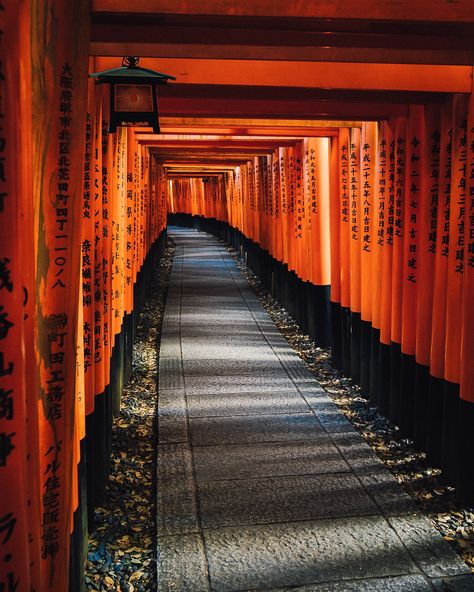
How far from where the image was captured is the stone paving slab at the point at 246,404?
306 inches

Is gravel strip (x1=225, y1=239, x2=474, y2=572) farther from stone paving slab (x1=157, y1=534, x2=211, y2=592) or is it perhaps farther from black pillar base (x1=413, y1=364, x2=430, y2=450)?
stone paving slab (x1=157, y1=534, x2=211, y2=592)

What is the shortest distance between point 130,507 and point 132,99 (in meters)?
3.27

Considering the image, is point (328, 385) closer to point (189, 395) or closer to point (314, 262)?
point (189, 395)

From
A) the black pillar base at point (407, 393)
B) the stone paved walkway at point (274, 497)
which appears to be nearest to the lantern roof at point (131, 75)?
the stone paved walkway at point (274, 497)

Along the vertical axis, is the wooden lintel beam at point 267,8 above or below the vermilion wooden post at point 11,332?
above

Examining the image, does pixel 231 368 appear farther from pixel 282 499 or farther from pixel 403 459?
pixel 282 499

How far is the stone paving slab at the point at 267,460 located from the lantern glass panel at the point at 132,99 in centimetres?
322

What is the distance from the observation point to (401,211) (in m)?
7.00

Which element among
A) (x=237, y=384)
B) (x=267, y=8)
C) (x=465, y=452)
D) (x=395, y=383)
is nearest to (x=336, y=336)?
(x=237, y=384)

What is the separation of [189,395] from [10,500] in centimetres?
632

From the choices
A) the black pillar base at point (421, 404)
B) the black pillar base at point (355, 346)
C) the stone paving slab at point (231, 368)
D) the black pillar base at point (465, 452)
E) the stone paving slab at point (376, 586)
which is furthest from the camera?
the stone paving slab at point (231, 368)

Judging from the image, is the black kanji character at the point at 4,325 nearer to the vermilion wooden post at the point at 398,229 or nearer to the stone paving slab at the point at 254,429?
the stone paving slab at the point at 254,429

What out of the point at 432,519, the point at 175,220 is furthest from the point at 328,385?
the point at 175,220

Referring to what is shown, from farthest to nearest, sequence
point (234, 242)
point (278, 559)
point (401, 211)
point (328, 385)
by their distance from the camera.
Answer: point (234, 242) → point (328, 385) → point (401, 211) → point (278, 559)
